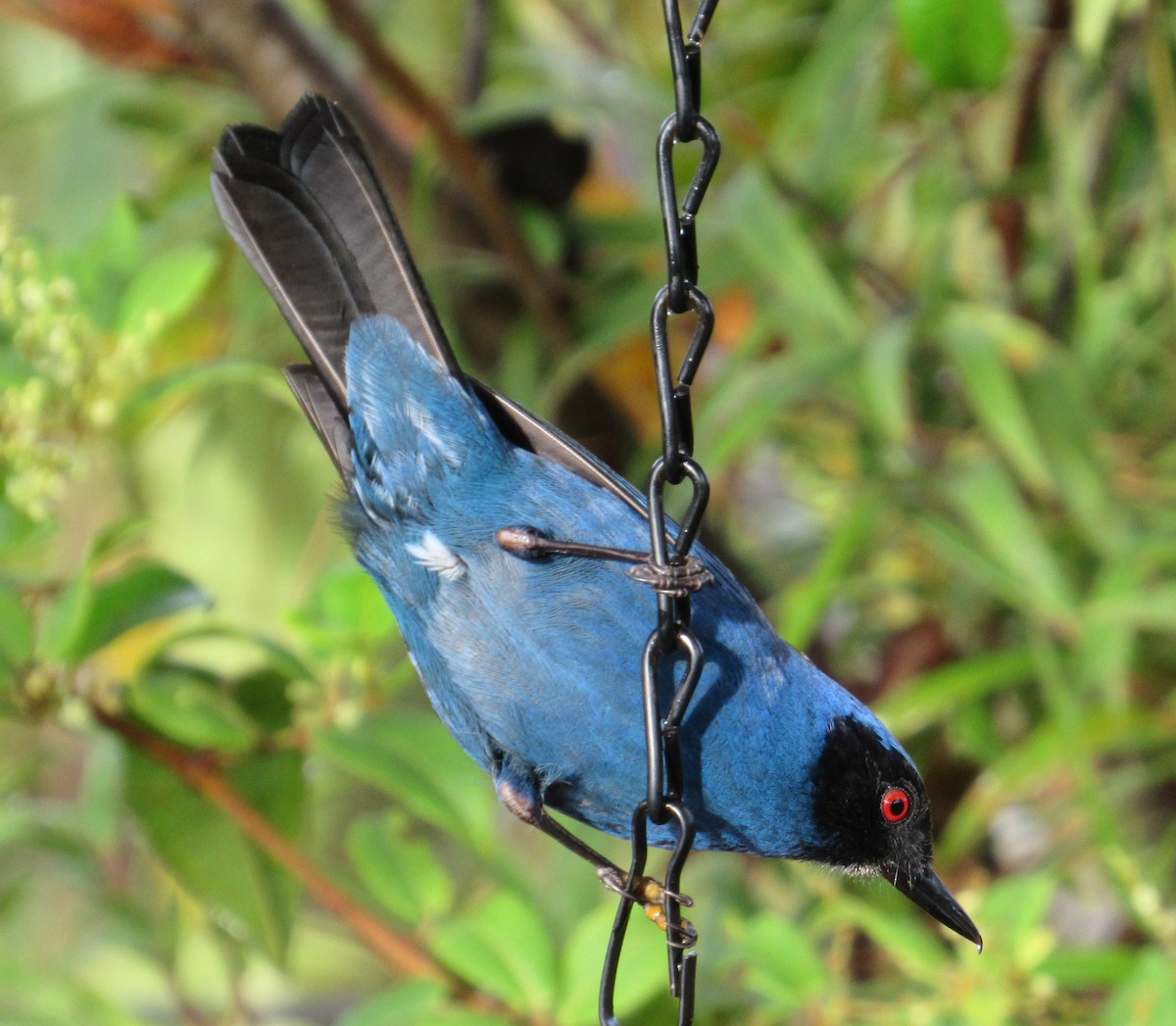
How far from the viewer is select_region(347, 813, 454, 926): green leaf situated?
1.97 meters

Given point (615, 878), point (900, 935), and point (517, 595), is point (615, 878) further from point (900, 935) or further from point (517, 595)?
point (900, 935)

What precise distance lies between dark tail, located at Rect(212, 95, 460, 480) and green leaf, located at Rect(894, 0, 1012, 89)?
0.90 metres

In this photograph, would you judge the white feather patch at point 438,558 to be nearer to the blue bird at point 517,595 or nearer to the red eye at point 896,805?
the blue bird at point 517,595

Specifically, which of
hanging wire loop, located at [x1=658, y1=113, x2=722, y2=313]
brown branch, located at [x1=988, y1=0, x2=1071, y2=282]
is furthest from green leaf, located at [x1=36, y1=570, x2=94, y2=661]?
brown branch, located at [x1=988, y1=0, x2=1071, y2=282]

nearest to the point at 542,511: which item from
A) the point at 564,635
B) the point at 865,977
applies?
the point at 564,635

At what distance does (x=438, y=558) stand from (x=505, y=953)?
0.61 meters

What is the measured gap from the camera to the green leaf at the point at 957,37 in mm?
1997

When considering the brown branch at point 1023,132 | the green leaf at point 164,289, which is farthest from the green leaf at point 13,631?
the brown branch at point 1023,132

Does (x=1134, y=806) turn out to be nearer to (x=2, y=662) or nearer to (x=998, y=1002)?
(x=998, y=1002)

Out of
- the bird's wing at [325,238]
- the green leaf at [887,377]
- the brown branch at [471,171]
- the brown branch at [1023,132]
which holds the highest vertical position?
the brown branch at [1023,132]

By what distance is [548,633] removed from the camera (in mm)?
1504

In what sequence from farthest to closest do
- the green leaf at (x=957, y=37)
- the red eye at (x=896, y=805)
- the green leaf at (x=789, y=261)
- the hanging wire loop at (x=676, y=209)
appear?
the green leaf at (x=789, y=261)
the green leaf at (x=957, y=37)
the red eye at (x=896, y=805)
the hanging wire loop at (x=676, y=209)

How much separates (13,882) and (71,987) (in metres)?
0.32

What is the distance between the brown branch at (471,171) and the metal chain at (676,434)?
1.41m
